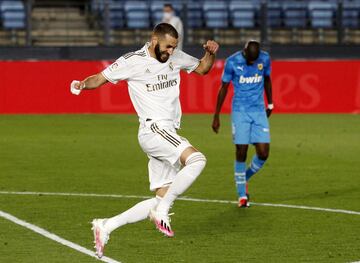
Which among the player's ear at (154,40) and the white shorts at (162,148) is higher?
the player's ear at (154,40)

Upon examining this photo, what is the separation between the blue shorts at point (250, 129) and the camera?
1321cm

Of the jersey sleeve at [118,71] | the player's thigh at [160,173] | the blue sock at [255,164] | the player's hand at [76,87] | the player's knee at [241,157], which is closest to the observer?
the player's hand at [76,87]

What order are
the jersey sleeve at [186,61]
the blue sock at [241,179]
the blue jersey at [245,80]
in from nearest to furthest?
the jersey sleeve at [186,61], the blue sock at [241,179], the blue jersey at [245,80]

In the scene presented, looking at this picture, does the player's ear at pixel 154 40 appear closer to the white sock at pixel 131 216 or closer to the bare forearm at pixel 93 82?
the bare forearm at pixel 93 82

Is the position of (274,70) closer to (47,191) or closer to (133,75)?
(47,191)

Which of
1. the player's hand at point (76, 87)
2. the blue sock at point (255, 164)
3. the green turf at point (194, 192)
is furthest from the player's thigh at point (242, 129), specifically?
the player's hand at point (76, 87)

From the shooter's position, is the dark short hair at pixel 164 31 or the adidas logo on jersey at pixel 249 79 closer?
the dark short hair at pixel 164 31

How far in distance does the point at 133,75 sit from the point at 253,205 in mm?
3832

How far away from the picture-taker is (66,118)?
27656 millimetres

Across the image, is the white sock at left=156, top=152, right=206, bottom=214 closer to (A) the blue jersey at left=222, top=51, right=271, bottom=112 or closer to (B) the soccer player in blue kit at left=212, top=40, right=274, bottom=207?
(B) the soccer player in blue kit at left=212, top=40, right=274, bottom=207

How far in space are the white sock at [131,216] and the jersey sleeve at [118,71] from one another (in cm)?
114

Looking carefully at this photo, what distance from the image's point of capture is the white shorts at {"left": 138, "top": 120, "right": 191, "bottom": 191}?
9820 mm

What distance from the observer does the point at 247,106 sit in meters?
13.3

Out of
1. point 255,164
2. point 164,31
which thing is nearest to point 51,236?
point 164,31
